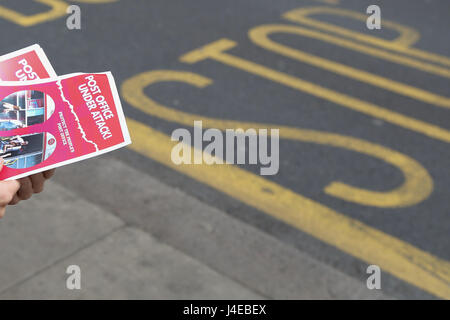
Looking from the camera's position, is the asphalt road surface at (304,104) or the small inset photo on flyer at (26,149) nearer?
the small inset photo on flyer at (26,149)

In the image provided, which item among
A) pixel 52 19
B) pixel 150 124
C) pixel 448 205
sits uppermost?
pixel 52 19

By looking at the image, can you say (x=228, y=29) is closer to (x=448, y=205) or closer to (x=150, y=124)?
(x=150, y=124)

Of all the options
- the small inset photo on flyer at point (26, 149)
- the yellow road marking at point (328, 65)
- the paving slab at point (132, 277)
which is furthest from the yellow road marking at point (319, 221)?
the small inset photo on flyer at point (26, 149)

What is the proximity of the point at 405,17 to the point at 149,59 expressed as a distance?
315cm

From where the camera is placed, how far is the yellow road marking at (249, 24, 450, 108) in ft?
21.5

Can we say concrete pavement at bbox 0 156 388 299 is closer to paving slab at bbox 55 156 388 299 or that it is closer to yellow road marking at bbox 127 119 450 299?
paving slab at bbox 55 156 388 299

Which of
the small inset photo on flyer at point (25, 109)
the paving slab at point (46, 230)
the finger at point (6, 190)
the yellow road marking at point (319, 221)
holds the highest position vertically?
the small inset photo on flyer at point (25, 109)

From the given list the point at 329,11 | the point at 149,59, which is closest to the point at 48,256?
the point at 149,59

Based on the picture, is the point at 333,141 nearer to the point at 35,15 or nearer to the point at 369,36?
the point at 369,36

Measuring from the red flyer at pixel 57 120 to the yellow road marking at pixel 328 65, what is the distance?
468 centimetres

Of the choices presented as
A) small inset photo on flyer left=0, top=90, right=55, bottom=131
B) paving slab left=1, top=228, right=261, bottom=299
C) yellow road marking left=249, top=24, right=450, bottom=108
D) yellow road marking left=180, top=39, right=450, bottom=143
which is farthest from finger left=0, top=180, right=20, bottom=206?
yellow road marking left=249, top=24, right=450, bottom=108

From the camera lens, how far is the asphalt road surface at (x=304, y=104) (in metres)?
4.70

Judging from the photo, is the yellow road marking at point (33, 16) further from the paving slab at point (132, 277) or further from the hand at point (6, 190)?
the hand at point (6, 190)

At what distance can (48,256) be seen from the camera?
4.14 meters
